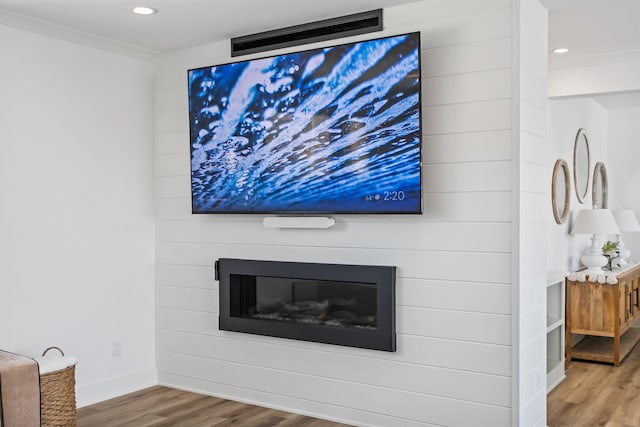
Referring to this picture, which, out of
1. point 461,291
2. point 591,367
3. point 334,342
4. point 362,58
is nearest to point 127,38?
point 362,58

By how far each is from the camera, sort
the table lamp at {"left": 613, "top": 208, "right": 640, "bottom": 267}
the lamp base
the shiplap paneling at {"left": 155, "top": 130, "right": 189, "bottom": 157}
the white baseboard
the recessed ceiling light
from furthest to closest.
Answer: the table lamp at {"left": 613, "top": 208, "right": 640, "bottom": 267}, the lamp base, the shiplap paneling at {"left": 155, "top": 130, "right": 189, "bottom": 157}, the white baseboard, the recessed ceiling light

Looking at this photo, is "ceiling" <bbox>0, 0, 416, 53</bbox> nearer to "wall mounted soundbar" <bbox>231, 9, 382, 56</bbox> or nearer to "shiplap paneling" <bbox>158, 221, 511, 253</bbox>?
"wall mounted soundbar" <bbox>231, 9, 382, 56</bbox>

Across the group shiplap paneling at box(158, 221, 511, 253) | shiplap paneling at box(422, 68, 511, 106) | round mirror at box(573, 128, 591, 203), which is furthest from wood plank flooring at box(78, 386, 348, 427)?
round mirror at box(573, 128, 591, 203)

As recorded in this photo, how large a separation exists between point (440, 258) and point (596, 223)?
2635 mm

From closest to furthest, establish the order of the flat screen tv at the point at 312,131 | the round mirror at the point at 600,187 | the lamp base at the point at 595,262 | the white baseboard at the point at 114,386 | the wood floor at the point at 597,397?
1. the flat screen tv at the point at 312,131
2. the wood floor at the point at 597,397
3. the white baseboard at the point at 114,386
4. the lamp base at the point at 595,262
5. the round mirror at the point at 600,187

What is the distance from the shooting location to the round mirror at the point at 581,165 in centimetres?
606

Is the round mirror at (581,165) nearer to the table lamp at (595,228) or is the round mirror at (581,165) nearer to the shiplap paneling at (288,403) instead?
the table lamp at (595,228)

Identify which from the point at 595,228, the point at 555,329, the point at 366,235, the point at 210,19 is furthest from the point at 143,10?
the point at 595,228

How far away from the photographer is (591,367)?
515 cm

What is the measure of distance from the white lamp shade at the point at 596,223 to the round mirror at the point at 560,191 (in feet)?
0.50

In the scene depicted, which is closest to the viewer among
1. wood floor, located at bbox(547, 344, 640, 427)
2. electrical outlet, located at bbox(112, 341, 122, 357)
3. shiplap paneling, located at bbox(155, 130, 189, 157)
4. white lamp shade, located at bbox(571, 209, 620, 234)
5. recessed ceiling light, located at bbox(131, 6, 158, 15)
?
recessed ceiling light, located at bbox(131, 6, 158, 15)

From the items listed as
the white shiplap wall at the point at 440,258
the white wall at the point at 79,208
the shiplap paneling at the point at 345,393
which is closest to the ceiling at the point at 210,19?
the white wall at the point at 79,208

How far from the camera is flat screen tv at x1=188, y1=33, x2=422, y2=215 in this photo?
3.37 m

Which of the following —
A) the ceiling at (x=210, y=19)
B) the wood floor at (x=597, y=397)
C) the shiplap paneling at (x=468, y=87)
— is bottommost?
the wood floor at (x=597, y=397)
